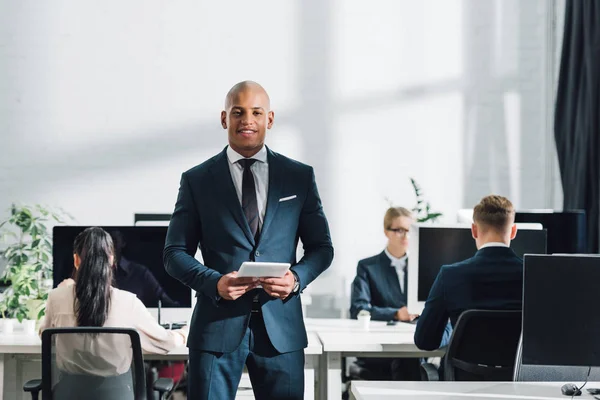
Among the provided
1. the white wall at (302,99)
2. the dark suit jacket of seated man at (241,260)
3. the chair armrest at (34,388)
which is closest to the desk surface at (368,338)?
the dark suit jacket of seated man at (241,260)

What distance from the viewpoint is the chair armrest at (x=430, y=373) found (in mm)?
3098

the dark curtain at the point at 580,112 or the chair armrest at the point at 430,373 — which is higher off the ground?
the dark curtain at the point at 580,112

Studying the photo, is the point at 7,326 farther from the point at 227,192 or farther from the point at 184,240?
the point at 227,192

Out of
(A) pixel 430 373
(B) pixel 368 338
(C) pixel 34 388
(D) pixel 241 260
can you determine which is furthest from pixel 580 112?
(C) pixel 34 388

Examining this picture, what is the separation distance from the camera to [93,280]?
112 inches

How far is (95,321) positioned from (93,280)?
0.15 m

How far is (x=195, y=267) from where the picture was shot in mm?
2223

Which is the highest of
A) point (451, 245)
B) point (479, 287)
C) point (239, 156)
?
point (239, 156)

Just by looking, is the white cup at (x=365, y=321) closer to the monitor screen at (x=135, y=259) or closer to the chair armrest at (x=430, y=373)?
the chair armrest at (x=430, y=373)

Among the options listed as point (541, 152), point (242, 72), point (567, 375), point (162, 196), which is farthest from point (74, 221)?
point (567, 375)

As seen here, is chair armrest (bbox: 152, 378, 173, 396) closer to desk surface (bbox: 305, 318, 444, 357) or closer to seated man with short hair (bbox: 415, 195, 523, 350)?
desk surface (bbox: 305, 318, 444, 357)

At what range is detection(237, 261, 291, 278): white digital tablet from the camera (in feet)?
6.72

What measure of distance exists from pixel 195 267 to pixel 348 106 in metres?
3.25

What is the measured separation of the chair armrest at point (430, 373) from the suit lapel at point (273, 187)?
120cm
